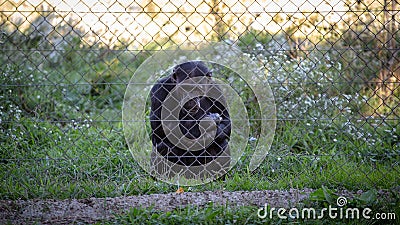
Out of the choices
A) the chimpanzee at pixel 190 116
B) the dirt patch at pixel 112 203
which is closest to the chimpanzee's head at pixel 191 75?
the chimpanzee at pixel 190 116

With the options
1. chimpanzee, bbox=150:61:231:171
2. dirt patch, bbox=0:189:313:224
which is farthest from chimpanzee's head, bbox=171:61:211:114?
→ dirt patch, bbox=0:189:313:224

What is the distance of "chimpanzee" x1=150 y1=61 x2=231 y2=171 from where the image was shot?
3627 mm

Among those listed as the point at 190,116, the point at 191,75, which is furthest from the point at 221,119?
the point at 191,75

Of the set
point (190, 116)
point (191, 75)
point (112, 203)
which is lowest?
point (112, 203)

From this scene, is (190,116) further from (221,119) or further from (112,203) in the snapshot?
(112,203)

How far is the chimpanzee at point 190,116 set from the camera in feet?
11.9

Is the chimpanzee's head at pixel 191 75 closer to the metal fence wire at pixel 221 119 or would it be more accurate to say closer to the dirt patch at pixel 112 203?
the metal fence wire at pixel 221 119

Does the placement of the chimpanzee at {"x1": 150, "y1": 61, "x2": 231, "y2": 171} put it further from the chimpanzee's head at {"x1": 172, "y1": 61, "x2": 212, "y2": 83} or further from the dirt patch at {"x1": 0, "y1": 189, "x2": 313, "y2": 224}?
the dirt patch at {"x1": 0, "y1": 189, "x2": 313, "y2": 224}

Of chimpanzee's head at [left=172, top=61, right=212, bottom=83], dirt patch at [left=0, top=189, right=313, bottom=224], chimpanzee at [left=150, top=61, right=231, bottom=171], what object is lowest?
dirt patch at [left=0, top=189, right=313, bottom=224]

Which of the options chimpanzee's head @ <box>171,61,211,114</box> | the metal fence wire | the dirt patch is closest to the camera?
the dirt patch

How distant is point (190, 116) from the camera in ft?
12.2

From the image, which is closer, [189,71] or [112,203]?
[112,203]

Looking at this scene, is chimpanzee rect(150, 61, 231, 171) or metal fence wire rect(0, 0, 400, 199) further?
chimpanzee rect(150, 61, 231, 171)

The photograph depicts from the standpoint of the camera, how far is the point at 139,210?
9.64ft
